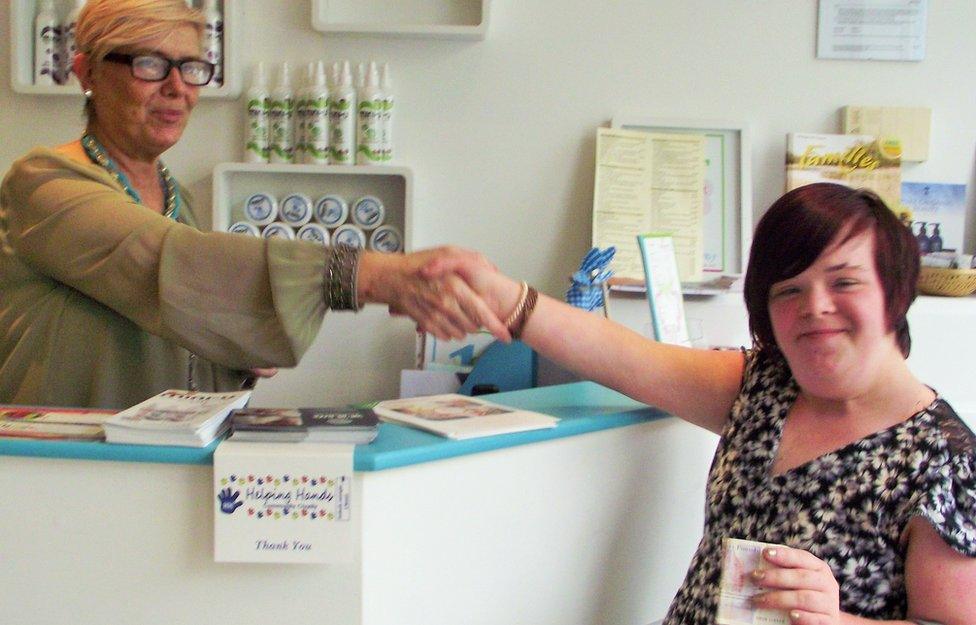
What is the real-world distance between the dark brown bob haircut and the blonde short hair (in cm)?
107

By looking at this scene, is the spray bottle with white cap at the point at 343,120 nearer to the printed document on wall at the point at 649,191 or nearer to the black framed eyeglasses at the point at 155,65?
the printed document on wall at the point at 649,191

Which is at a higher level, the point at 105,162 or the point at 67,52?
the point at 67,52

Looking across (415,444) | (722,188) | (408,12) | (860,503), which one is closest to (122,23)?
(415,444)

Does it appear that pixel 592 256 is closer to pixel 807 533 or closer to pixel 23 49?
pixel 807 533

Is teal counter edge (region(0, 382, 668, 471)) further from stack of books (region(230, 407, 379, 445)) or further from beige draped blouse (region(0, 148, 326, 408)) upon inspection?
beige draped blouse (region(0, 148, 326, 408))

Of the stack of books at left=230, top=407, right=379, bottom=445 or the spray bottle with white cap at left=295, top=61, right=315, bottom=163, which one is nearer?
the stack of books at left=230, top=407, right=379, bottom=445

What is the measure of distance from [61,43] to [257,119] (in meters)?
0.62

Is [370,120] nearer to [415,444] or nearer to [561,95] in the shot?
[561,95]

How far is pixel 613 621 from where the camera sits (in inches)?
60.4

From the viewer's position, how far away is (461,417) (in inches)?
52.9

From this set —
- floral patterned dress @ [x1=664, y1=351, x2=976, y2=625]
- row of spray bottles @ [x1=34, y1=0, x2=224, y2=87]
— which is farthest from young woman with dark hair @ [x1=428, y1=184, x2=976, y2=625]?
row of spray bottles @ [x1=34, y1=0, x2=224, y2=87]

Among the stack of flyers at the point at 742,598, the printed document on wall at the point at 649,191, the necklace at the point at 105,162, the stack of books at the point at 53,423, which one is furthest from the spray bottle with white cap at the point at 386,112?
the stack of flyers at the point at 742,598

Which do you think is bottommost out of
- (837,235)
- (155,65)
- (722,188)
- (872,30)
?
(837,235)

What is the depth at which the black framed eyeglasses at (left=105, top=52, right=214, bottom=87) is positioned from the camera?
155cm
